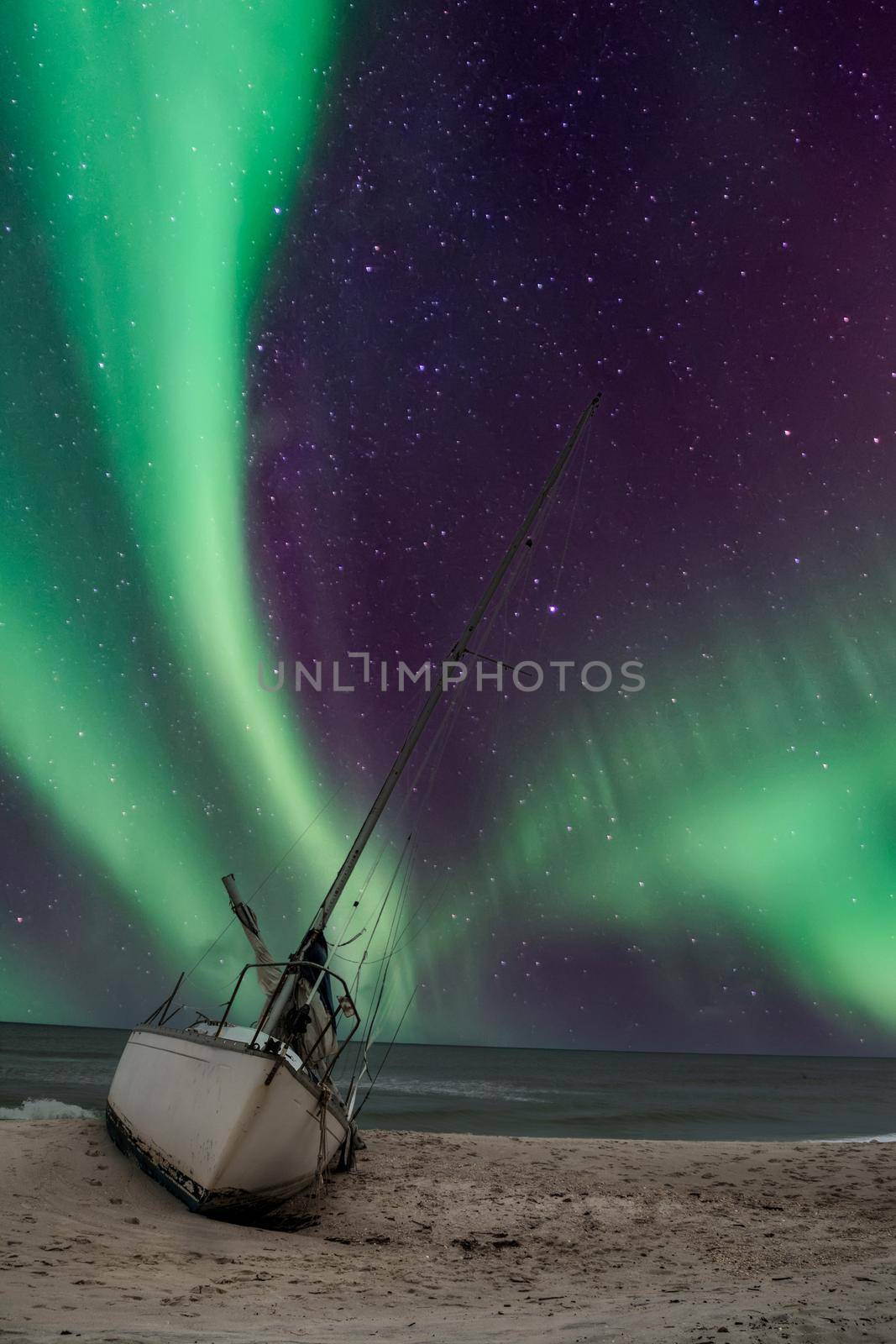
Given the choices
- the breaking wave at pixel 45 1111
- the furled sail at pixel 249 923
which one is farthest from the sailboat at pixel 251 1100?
the breaking wave at pixel 45 1111

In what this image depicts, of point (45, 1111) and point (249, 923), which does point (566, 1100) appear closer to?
point (45, 1111)

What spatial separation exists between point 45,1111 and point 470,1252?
955 inches

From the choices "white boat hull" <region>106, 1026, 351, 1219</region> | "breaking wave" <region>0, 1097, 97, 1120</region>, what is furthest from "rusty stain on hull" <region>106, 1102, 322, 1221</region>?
"breaking wave" <region>0, 1097, 97, 1120</region>

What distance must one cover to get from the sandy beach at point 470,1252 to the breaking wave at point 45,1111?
42.7 feet

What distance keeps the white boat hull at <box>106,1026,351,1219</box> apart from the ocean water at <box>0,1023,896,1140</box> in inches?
A: 698

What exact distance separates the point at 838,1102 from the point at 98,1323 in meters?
54.1

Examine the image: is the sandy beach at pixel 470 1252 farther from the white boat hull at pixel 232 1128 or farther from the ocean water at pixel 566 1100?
the ocean water at pixel 566 1100

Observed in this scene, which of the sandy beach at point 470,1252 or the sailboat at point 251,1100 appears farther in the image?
the sailboat at point 251,1100

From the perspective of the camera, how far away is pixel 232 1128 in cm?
1038

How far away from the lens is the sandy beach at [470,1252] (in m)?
6.10

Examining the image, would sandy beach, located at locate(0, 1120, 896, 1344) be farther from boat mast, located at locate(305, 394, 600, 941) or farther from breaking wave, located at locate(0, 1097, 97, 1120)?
breaking wave, located at locate(0, 1097, 97, 1120)

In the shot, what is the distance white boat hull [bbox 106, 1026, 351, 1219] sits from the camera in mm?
10430

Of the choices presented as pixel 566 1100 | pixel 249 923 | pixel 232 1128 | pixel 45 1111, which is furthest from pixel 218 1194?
pixel 566 1100

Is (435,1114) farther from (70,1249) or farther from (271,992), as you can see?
(70,1249)
